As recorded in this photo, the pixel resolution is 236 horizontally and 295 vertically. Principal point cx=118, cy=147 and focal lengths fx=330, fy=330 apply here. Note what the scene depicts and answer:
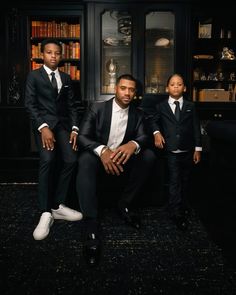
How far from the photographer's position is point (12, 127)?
391 centimetres

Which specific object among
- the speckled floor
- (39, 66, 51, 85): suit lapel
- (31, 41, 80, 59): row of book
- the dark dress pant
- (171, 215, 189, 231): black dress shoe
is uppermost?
(31, 41, 80, 59): row of book

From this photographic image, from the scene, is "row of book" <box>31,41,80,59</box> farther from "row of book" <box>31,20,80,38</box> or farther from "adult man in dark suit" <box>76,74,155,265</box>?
"adult man in dark suit" <box>76,74,155,265</box>

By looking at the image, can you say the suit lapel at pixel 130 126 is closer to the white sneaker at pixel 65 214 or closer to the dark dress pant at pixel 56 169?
the dark dress pant at pixel 56 169

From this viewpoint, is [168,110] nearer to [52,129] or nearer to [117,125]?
[117,125]

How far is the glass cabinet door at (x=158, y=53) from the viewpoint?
12.5 ft

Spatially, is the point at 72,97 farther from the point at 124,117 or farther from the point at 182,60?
the point at 182,60

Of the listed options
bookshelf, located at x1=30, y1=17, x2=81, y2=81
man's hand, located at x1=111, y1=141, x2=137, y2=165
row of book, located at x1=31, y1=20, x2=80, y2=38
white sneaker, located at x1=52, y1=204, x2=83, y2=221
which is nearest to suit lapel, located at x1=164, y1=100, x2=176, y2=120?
man's hand, located at x1=111, y1=141, x2=137, y2=165

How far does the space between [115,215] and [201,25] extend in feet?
8.94

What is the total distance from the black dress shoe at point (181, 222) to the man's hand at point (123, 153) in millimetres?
523

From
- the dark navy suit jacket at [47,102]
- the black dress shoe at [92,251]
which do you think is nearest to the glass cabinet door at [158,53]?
the dark navy suit jacket at [47,102]

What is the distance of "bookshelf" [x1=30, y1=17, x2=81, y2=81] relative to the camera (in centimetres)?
392

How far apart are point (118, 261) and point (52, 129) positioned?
41.2 inches

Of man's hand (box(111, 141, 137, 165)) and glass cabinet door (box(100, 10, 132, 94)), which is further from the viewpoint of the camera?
glass cabinet door (box(100, 10, 132, 94))

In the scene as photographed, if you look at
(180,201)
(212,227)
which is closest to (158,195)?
(180,201)
